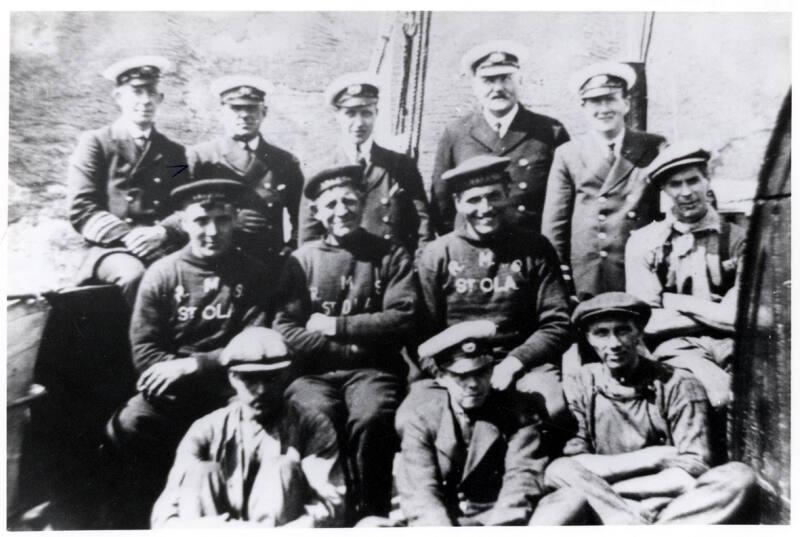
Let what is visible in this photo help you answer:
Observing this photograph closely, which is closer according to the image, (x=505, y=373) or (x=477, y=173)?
(x=505, y=373)

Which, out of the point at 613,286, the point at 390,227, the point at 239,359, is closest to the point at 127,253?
the point at 239,359

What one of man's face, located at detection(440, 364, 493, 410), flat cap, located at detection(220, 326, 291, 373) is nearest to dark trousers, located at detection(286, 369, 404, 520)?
flat cap, located at detection(220, 326, 291, 373)

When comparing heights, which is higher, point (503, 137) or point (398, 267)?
point (503, 137)

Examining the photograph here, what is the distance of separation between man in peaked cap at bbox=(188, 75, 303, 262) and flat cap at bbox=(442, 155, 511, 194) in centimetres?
85

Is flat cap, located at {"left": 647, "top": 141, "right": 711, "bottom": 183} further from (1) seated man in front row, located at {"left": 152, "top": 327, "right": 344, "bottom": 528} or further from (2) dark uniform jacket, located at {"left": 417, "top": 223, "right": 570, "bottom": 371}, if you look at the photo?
(1) seated man in front row, located at {"left": 152, "top": 327, "right": 344, "bottom": 528}

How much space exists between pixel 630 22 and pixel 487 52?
2.78ft

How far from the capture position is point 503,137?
5000mm

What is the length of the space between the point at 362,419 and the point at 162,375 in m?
1.10

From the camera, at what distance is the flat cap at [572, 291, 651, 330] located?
4844mm

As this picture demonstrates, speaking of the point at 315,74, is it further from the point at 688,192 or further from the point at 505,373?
the point at 688,192

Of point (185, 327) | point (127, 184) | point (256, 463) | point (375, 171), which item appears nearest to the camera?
point (256, 463)

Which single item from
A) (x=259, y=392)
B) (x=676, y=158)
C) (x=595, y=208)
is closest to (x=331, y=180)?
(x=259, y=392)

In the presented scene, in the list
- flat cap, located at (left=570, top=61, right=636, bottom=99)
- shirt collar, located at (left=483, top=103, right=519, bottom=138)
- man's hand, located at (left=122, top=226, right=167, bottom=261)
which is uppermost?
flat cap, located at (left=570, top=61, right=636, bottom=99)
